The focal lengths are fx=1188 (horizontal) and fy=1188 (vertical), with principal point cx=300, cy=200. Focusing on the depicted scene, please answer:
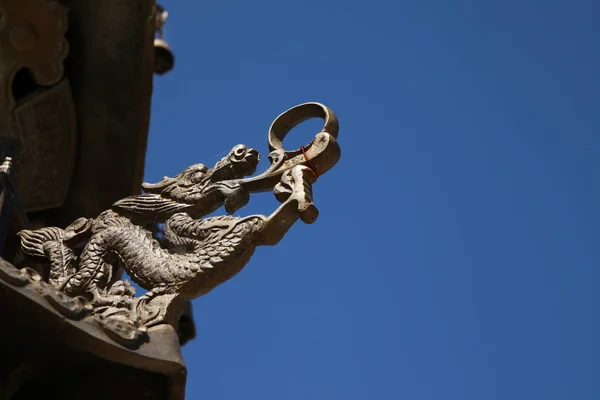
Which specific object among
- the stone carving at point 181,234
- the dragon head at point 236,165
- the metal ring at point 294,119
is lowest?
the stone carving at point 181,234

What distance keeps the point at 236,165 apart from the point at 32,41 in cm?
230

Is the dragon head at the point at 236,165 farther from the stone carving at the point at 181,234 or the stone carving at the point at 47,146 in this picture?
the stone carving at the point at 47,146

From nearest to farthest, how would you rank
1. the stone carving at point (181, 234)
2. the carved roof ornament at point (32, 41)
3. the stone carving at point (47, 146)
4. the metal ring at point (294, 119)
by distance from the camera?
1. the stone carving at point (181, 234)
2. the metal ring at point (294, 119)
3. the carved roof ornament at point (32, 41)
4. the stone carving at point (47, 146)

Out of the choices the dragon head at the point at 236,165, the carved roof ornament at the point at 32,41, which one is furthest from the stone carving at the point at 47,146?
the dragon head at the point at 236,165

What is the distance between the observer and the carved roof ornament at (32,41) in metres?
7.42

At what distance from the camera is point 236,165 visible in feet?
19.3

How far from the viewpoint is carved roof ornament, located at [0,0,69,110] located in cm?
742

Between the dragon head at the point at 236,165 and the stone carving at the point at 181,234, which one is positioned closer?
the stone carving at the point at 181,234

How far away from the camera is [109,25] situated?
7941 millimetres

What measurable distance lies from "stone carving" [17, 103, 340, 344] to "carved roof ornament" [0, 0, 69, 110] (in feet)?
5.81

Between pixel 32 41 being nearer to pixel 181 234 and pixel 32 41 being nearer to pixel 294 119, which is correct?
pixel 294 119

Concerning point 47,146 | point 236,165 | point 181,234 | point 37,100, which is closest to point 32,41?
point 37,100

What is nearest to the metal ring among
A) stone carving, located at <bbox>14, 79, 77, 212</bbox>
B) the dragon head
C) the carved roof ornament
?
the dragon head

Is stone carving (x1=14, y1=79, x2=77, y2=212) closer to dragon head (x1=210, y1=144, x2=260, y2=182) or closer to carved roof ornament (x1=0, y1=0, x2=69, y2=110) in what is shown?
carved roof ornament (x1=0, y1=0, x2=69, y2=110)
